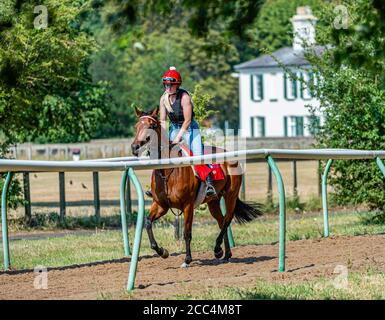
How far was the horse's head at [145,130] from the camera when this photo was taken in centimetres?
1318

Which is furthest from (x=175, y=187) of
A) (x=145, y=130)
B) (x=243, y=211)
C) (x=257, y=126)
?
(x=257, y=126)

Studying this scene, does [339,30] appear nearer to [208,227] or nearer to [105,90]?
[208,227]

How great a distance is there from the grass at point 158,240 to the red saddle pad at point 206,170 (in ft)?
6.10

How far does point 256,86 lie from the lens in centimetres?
8338

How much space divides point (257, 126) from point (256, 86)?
2914mm

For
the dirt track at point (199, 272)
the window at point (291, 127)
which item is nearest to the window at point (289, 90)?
the window at point (291, 127)

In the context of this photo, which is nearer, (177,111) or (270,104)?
(177,111)

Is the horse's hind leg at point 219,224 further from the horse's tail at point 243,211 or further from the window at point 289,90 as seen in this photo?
the window at point 289,90

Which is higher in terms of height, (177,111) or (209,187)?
(177,111)

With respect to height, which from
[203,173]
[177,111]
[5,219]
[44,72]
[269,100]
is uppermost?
[269,100]

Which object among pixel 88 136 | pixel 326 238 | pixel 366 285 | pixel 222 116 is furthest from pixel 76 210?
pixel 222 116

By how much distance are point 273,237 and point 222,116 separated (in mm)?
77941

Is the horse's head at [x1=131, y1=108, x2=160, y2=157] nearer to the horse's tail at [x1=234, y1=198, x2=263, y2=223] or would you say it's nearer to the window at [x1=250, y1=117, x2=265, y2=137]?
the horse's tail at [x1=234, y1=198, x2=263, y2=223]

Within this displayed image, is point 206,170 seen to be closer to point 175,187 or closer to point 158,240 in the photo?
point 175,187
